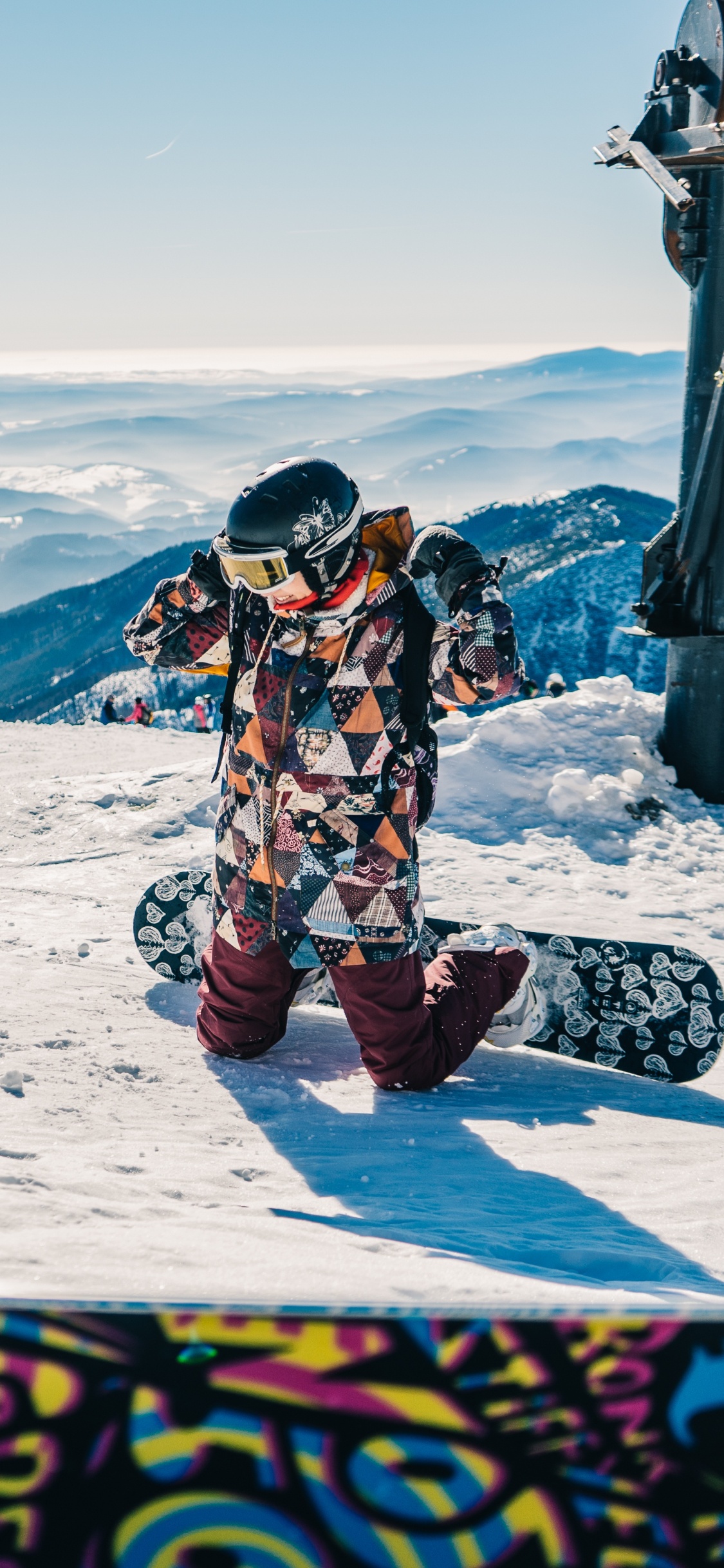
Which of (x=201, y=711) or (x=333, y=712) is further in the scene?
(x=201, y=711)

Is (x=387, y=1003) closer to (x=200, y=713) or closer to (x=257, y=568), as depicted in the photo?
(x=257, y=568)

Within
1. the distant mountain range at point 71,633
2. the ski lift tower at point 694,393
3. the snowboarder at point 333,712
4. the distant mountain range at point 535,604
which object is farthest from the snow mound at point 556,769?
the distant mountain range at point 71,633

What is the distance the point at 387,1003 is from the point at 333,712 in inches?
31.5

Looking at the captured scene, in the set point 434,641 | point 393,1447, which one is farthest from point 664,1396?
point 434,641

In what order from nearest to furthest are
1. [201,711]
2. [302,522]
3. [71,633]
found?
1. [302,522]
2. [201,711]
3. [71,633]

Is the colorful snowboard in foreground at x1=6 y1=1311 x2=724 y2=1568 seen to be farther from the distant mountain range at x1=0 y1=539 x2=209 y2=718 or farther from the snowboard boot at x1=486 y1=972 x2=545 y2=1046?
the distant mountain range at x1=0 y1=539 x2=209 y2=718

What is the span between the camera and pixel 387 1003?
2916mm

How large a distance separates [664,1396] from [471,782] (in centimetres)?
570

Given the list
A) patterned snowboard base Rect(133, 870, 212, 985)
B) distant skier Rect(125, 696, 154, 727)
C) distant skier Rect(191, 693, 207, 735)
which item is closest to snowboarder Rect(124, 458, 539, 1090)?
patterned snowboard base Rect(133, 870, 212, 985)

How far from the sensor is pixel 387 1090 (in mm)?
3141

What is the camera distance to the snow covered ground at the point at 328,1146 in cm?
167

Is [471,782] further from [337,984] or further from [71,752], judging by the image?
[71,752]

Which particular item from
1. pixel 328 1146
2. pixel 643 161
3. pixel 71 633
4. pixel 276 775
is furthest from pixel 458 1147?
pixel 71 633

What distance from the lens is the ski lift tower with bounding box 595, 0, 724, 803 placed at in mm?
6180
